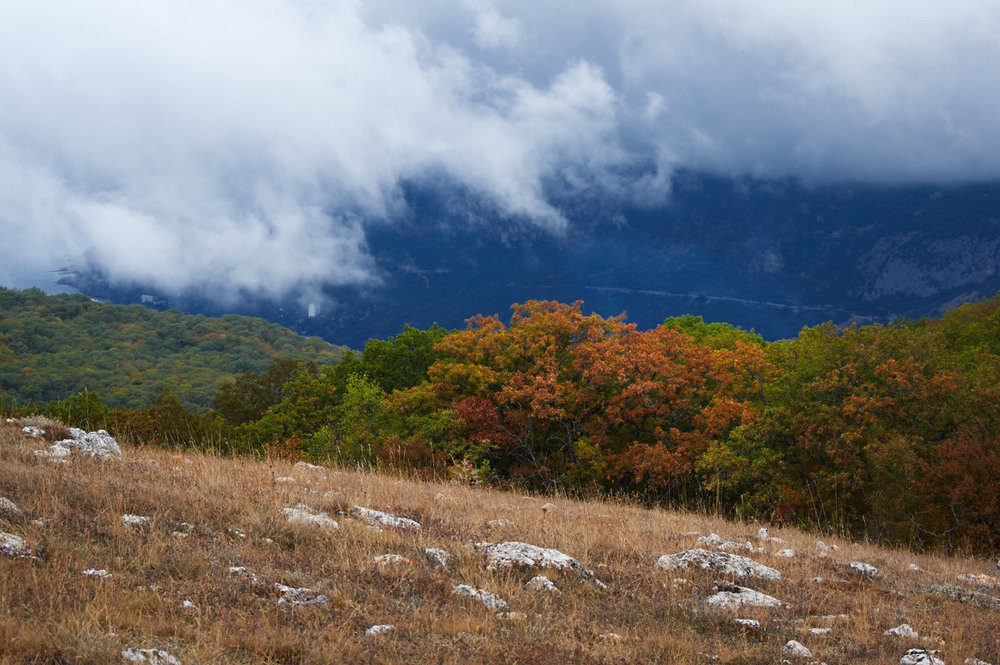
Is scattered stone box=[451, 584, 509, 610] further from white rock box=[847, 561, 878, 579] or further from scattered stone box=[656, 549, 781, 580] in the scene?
white rock box=[847, 561, 878, 579]

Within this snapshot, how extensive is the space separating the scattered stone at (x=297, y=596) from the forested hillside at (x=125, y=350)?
6188 cm

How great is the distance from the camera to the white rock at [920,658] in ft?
16.7

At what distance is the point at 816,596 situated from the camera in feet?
22.8

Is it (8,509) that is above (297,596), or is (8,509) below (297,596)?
above

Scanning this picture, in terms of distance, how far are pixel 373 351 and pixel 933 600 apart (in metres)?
36.4

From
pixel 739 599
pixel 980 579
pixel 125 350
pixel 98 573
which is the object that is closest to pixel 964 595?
pixel 980 579

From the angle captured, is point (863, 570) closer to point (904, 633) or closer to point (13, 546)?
point (904, 633)

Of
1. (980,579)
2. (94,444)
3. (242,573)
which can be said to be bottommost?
(980,579)

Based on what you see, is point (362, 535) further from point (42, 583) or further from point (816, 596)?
point (816, 596)

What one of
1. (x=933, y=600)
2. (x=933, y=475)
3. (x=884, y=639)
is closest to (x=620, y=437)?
(x=933, y=475)

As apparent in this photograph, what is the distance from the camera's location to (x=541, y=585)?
6.20 metres

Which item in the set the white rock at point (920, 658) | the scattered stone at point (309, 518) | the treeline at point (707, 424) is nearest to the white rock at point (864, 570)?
the white rock at point (920, 658)

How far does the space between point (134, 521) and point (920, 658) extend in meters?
6.57

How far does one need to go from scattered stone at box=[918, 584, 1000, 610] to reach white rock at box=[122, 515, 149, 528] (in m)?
8.06
